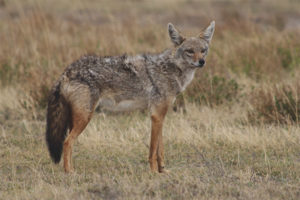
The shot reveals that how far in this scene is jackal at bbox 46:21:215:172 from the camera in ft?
20.3

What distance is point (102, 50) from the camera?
1201 centimetres

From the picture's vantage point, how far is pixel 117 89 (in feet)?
20.6

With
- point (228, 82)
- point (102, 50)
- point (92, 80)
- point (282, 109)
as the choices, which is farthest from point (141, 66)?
point (102, 50)

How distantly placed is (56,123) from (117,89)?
80 cm

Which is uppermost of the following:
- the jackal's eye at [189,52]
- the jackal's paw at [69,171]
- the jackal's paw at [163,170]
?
the jackal's eye at [189,52]

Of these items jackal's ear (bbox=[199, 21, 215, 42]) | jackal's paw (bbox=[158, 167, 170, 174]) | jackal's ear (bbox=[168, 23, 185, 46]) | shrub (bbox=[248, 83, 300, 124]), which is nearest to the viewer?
jackal's paw (bbox=[158, 167, 170, 174])

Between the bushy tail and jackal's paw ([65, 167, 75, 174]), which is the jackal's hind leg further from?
the bushy tail

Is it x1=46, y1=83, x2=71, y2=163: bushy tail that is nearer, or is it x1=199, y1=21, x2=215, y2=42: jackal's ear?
x1=46, y1=83, x2=71, y2=163: bushy tail

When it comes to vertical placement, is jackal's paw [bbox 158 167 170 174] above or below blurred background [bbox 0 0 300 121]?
above

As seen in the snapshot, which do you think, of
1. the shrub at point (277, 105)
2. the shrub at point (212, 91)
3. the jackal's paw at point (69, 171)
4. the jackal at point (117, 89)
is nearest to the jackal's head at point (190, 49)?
the jackal at point (117, 89)

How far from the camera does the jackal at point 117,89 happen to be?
6.19 m

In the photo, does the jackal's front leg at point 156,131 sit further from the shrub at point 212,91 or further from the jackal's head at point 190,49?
the shrub at point 212,91

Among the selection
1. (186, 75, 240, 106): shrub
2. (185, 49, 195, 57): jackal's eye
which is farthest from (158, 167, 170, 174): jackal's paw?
(186, 75, 240, 106): shrub

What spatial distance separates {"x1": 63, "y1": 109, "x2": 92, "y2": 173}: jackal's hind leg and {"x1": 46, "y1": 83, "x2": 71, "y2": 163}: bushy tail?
0.14 metres
